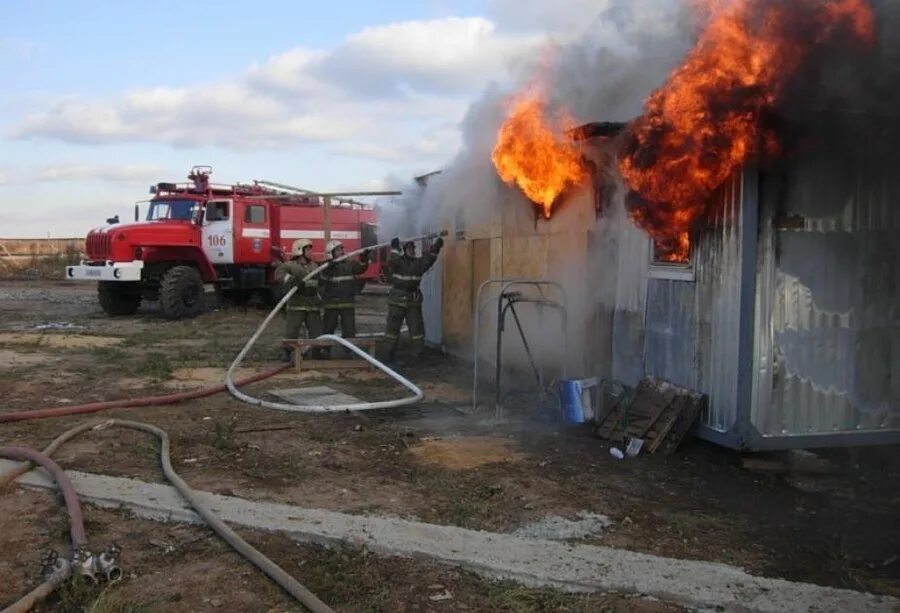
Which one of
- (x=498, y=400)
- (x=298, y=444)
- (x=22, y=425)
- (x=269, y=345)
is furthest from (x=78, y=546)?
(x=269, y=345)

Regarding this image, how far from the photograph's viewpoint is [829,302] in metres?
5.78

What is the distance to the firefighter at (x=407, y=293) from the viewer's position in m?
10.8

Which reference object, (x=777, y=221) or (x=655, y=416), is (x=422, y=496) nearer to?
(x=655, y=416)

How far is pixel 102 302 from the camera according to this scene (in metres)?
17.6

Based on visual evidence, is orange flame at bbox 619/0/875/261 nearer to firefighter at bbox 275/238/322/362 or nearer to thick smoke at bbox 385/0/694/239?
thick smoke at bbox 385/0/694/239

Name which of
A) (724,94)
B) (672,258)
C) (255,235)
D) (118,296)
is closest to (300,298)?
(672,258)

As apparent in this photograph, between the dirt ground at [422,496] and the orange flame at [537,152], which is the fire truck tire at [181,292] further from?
the orange flame at [537,152]

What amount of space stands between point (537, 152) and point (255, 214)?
12.2 meters

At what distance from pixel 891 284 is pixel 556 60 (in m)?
3.69

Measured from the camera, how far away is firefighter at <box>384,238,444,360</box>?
35.5 ft

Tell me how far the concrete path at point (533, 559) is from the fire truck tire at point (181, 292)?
39.7 feet

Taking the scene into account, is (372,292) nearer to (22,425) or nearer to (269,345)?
(269,345)

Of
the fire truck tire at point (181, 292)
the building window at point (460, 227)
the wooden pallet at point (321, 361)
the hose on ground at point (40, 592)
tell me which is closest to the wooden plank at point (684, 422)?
the hose on ground at point (40, 592)

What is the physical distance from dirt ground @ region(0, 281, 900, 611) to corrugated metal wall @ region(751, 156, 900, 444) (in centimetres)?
53
